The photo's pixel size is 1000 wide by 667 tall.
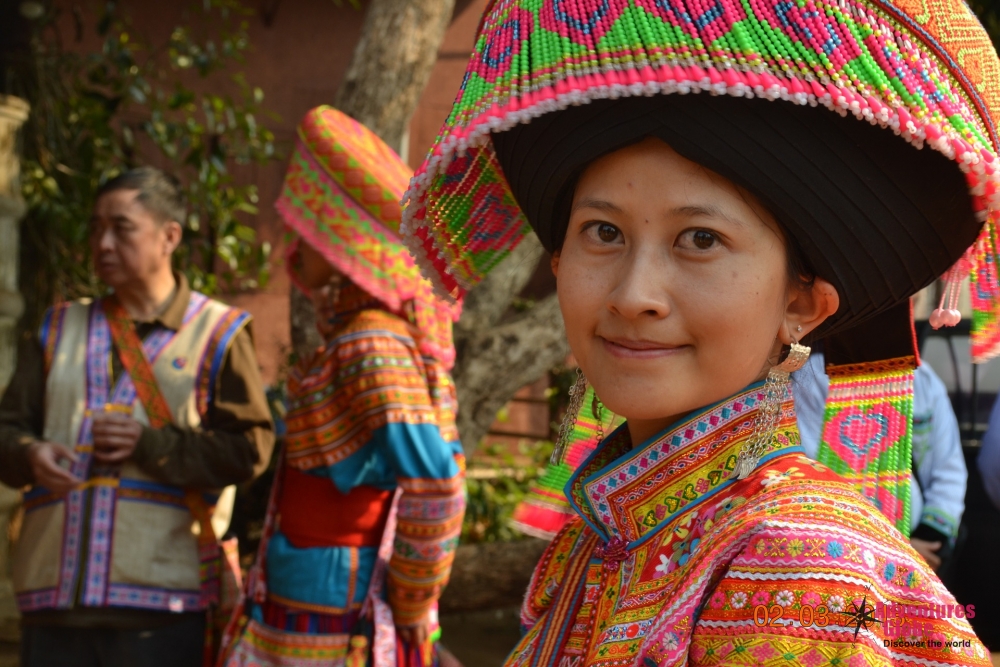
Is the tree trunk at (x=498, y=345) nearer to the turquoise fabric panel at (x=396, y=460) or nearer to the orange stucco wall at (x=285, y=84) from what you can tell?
the turquoise fabric panel at (x=396, y=460)

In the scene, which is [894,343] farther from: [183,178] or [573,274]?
[183,178]

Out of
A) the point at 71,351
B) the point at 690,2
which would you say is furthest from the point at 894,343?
the point at 71,351

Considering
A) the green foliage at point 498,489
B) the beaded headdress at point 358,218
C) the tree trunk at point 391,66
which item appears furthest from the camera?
the green foliage at point 498,489

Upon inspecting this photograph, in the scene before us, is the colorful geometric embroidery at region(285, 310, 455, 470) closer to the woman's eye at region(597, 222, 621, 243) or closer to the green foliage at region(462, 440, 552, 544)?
the woman's eye at region(597, 222, 621, 243)

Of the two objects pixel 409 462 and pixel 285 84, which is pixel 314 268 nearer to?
pixel 409 462

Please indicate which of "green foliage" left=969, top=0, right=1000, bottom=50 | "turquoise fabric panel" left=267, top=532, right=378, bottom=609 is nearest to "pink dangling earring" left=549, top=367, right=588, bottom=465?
"turquoise fabric panel" left=267, top=532, right=378, bottom=609

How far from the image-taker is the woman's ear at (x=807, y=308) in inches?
50.2

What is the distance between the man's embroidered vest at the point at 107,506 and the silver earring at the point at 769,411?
2.37 meters

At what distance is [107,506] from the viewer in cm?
309

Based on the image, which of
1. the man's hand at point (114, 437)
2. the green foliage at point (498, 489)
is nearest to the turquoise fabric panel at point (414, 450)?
the man's hand at point (114, 437)

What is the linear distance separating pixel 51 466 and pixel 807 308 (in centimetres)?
246

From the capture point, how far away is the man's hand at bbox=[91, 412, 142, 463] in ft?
9.92

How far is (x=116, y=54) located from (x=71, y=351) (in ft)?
7.96

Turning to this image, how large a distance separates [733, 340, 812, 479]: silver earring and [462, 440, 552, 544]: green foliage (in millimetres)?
4481
